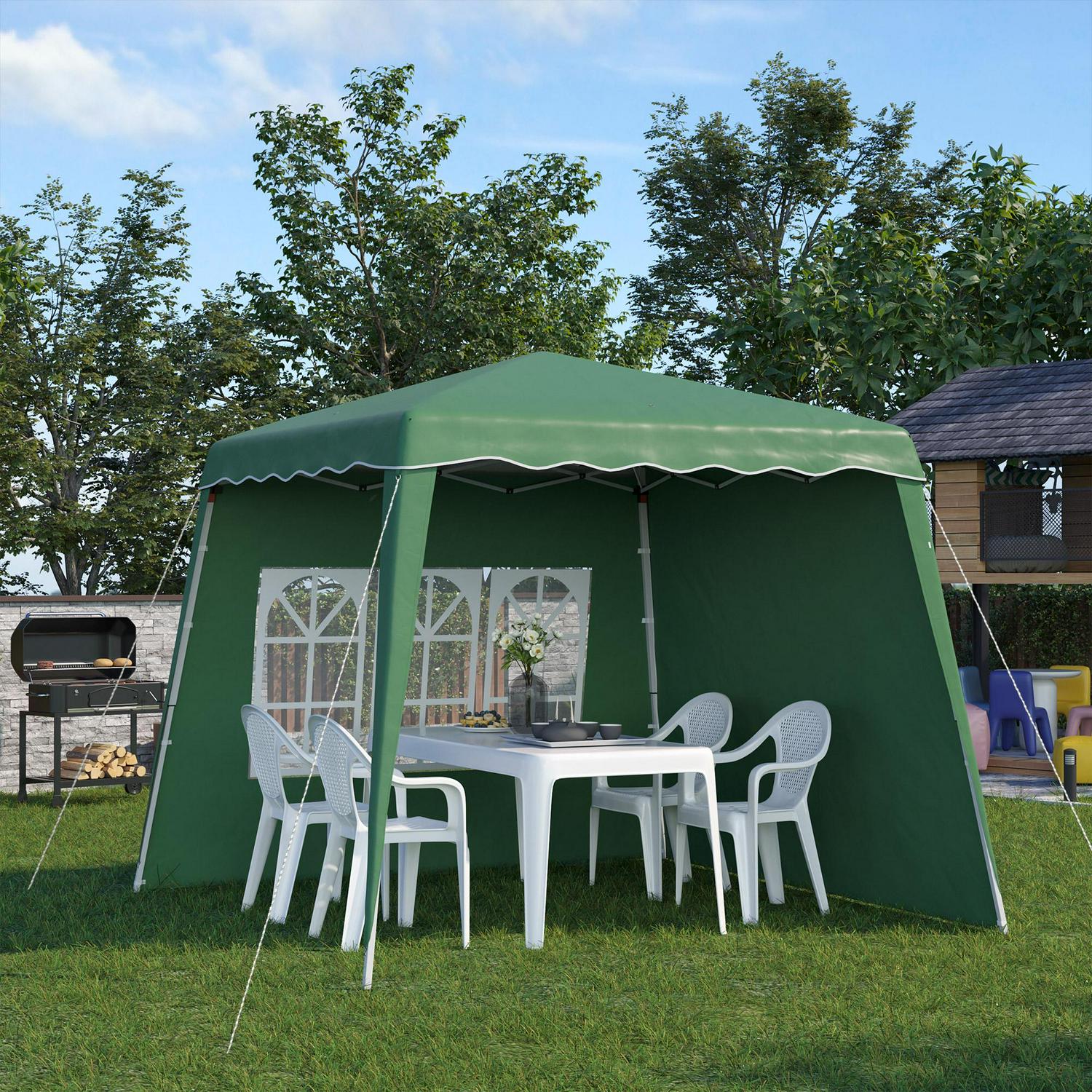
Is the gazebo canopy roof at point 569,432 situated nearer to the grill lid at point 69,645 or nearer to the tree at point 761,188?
the grill lid at point 69,645

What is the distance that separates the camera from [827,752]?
24.8 feet

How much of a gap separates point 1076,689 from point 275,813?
35.7 feet

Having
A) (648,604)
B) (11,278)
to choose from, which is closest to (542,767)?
(648,604)

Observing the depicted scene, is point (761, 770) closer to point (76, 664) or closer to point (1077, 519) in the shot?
point (76, 664)

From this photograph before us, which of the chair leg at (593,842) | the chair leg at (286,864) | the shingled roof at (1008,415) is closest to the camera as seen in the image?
the chair leg at (286,864)

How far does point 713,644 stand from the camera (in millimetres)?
8484

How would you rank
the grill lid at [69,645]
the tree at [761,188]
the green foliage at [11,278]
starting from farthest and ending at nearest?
1. the tree at [761,188]
2. the grill lid at [69,645]
3. the green foliage at [11,278]

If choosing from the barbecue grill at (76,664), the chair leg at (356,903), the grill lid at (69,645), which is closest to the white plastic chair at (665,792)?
the chair leg at (356,903)

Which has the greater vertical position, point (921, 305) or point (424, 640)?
point (921, 305)

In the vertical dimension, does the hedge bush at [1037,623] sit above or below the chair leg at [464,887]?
above

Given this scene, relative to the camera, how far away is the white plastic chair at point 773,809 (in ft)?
23.0

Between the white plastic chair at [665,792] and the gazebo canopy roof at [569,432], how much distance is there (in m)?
1.86

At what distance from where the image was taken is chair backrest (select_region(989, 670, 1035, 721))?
1395cm

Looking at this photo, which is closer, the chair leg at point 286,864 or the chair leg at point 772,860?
the chair leg at point 286,864
